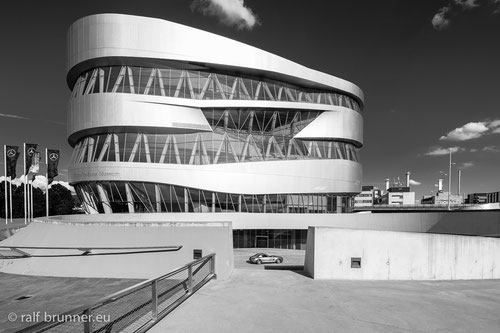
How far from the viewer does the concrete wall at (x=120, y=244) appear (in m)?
11.5

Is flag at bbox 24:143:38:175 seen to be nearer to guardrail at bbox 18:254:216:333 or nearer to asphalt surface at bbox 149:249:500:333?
guardrail at bbox 18:254:216:333

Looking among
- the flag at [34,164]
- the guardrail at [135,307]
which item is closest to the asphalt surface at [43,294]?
the guardrail at [135,307]

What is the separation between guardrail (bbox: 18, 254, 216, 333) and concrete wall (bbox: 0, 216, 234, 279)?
2804mm

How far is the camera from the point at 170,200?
28.6m

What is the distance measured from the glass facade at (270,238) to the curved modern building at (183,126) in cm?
121

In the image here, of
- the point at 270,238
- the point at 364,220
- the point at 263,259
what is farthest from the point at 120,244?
the point at 364,220

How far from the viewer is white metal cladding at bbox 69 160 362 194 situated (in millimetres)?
27828

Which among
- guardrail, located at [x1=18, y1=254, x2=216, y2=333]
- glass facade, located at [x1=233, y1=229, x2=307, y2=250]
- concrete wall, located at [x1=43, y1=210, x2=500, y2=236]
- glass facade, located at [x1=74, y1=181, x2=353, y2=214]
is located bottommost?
glass facade, located at [x1=233, y1=229, x2=307, y2=250]

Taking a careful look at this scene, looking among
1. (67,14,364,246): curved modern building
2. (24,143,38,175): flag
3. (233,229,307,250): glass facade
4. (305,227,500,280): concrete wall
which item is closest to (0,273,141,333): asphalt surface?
(305,227,500,280): concrete wall

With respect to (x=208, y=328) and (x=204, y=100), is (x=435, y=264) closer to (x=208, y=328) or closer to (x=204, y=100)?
(x=208, y=328)

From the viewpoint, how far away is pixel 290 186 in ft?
103

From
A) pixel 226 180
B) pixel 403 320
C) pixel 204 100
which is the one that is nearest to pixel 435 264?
pixel 403 320

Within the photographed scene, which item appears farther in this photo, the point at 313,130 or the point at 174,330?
the point at 313,130

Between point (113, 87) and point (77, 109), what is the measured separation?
4.96 metres
